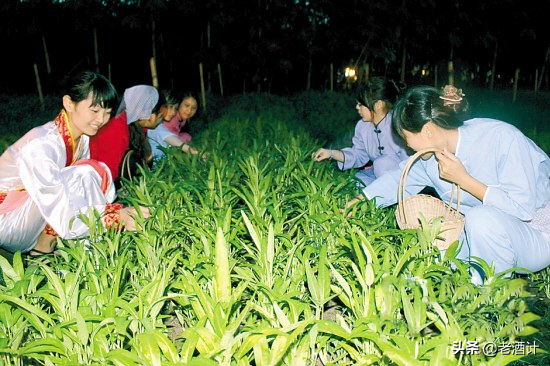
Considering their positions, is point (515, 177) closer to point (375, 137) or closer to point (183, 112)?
point (375, 137)

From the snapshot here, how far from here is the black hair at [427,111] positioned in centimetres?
237

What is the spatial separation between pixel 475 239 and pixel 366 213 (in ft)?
2.29

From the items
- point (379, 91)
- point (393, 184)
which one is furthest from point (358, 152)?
point (393, 184)

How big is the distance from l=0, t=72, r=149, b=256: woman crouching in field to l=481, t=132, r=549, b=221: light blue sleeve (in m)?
1.69

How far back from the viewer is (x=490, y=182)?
8.12 feet

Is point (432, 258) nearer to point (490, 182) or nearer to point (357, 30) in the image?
point (490, 182)

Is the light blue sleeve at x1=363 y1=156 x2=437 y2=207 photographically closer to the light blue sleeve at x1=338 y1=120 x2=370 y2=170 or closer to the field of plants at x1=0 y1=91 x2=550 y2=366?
the field of plants at x1=0 y1=91 x2=550 y2=366

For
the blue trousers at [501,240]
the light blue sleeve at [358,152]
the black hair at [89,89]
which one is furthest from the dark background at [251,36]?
the blue trousers at [501,240]

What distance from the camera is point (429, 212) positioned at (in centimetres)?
259

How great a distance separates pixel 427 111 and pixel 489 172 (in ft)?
1.35

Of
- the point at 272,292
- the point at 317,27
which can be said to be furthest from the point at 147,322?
the point at 317,27

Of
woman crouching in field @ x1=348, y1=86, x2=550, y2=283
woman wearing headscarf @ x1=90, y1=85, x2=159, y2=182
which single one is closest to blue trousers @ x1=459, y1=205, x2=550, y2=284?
woman crouching in field @ x1=348, y1=86, x2=550, y2=283

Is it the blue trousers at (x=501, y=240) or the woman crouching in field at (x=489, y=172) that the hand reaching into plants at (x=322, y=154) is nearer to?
the woman crouching in field at (x=489, y=172)

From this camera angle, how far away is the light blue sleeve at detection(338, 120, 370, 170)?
4.17 m
